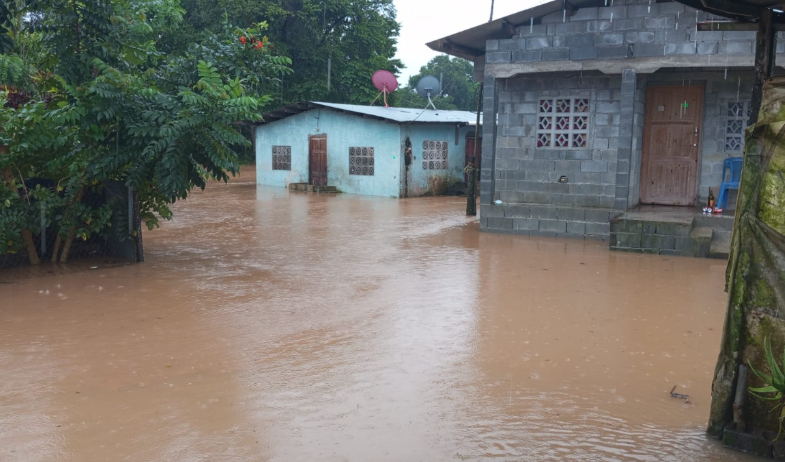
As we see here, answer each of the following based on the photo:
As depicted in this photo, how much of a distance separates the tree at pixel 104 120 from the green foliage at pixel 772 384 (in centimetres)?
635

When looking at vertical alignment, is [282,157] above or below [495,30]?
below

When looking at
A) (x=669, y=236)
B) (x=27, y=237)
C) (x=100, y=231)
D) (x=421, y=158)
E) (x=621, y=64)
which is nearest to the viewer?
(x=27, y=237)

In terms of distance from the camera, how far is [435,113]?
2594 centimetres

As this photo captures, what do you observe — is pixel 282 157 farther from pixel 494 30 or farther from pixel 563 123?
pixel 563 123

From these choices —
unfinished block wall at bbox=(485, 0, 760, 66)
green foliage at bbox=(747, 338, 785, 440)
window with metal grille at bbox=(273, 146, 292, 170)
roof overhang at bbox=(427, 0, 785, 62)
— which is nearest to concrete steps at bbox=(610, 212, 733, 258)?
unfinished block wall at bbox=(485, 0, 760, 66)

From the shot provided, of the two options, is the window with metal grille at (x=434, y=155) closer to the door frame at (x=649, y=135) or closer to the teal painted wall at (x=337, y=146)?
the teal painted wall at (x=337, y=146)

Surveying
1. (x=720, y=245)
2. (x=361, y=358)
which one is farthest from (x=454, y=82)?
(x=361, y=358)

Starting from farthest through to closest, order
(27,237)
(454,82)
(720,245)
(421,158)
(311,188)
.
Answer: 1. (454,82)
2. (311,188)
3. (421,158)
4. (720,245)
5. (27,237)

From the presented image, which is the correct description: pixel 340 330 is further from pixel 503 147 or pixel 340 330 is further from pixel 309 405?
pixel 503 147

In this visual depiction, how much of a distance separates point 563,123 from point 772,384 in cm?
1002

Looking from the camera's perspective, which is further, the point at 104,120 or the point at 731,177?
the point at 731,177

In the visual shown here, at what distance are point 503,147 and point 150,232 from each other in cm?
695

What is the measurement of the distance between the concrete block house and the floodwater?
2355mm

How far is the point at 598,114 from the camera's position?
514 inches
